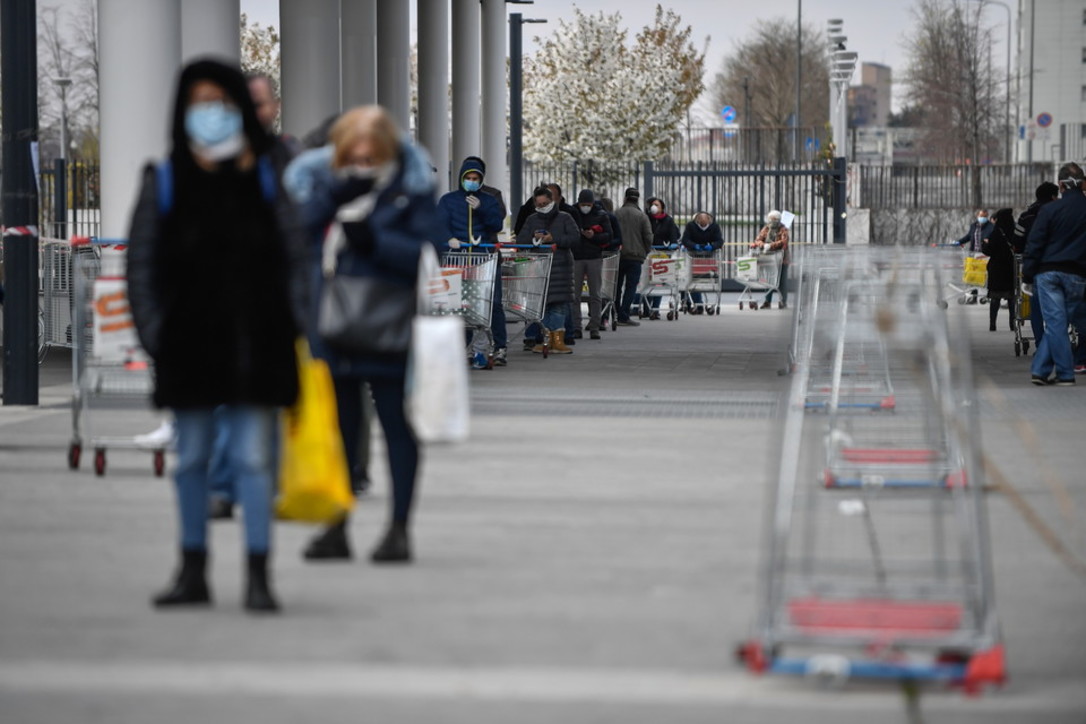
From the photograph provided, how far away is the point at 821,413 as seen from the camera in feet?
46.2

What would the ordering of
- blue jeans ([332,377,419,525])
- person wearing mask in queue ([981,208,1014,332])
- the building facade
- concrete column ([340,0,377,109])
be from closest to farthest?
blue jeans ([332,377,419,525]) → person wearing mask in queue ([981,208,1014,332]) → concrete column ([340,0,377,109]) → the building facade

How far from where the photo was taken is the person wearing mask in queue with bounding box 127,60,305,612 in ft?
22.4

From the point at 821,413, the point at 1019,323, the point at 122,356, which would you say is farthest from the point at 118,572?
the point at 1019,323

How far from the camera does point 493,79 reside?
132 feet

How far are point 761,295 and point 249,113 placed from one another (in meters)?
33.4

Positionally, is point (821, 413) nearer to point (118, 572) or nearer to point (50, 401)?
point (50, 401)

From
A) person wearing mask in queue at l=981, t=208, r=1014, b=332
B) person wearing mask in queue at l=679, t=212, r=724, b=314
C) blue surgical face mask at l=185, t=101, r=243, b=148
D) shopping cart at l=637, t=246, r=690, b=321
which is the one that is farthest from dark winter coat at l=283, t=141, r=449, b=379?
person wearing mask in queue at l=679, t=212, r=724, b=314

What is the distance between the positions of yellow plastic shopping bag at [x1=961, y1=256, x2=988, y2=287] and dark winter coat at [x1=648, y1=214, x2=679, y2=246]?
197 inches

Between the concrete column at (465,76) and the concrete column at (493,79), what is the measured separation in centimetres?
91

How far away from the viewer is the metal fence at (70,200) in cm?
2641

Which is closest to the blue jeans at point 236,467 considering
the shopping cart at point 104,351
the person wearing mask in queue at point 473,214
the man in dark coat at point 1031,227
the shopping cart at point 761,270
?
the shopping cart at point 104,351

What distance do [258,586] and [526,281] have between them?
13.7 meters

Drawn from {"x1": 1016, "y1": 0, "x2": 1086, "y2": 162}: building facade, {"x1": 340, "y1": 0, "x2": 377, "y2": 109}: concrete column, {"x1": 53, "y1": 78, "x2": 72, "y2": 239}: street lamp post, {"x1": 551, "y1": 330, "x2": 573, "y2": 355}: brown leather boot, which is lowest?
{"x1": 551, "y1": 330, "x2": 573, "y2": 355}: brown leather boot

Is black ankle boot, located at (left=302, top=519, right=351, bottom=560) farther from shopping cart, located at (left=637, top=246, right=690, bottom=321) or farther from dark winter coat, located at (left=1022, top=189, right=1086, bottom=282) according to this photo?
shopping cart, located at (left=637, top=246, right=690, bottom=321)
